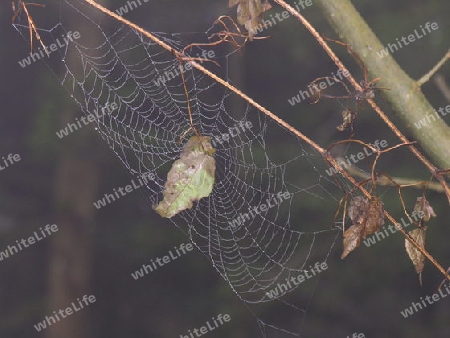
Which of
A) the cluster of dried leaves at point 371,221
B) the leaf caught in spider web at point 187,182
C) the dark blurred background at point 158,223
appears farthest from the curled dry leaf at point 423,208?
the dark blurred background at point 158,223

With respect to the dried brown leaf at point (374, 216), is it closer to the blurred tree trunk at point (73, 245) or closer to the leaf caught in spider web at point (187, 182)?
the leaf caught in spider web at point (187, 182)

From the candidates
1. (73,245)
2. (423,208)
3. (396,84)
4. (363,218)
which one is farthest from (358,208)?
(73,245)

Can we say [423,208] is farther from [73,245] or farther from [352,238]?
[73,245]

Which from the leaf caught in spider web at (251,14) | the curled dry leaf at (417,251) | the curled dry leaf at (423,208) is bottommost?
the curled dry leaf at (417,251)

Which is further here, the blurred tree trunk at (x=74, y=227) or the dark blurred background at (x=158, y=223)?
the dark blurred background at (x=158, y=223)

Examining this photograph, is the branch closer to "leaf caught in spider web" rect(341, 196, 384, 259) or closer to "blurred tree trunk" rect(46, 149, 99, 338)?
"leaf caught in spider web" rect(341, 196, 384, 259)

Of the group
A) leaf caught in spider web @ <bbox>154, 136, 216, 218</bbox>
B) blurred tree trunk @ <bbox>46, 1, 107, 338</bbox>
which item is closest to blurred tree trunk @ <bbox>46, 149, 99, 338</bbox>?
blurred tree trunk @ <bbox>46, 1, 107, 338</bbox>
